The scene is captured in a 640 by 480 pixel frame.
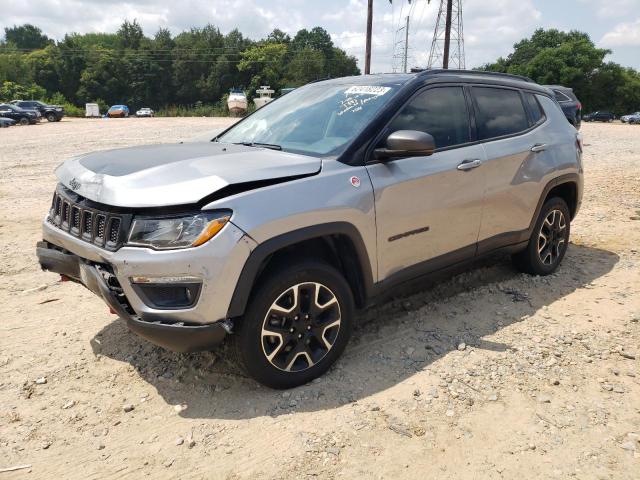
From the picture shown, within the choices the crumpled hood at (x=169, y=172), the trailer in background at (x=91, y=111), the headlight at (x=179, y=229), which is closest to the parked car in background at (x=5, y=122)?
the trailer in background at (x=91, y=111)

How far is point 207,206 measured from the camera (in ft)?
8.67

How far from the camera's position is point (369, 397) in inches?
119

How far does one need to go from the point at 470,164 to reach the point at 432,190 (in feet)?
1.57

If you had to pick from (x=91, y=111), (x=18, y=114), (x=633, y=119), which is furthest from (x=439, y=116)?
(x=91, y=111)

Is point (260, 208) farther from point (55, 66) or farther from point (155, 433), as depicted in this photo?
point (55, 66)

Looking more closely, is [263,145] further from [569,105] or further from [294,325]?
[569,105]

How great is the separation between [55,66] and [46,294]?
3618 inches

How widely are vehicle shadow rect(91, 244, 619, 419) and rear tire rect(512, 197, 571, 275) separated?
12 cm

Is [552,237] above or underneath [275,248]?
underneath

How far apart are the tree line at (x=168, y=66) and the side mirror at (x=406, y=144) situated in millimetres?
78468

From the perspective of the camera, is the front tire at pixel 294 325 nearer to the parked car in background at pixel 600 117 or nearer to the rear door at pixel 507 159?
the rear door at pixel 507 159

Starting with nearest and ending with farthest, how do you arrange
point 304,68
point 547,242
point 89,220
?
point 89,220
point 547,242
point 304,68

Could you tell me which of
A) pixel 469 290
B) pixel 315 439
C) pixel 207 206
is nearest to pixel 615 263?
pixel 469 290

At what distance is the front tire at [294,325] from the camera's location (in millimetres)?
2828
